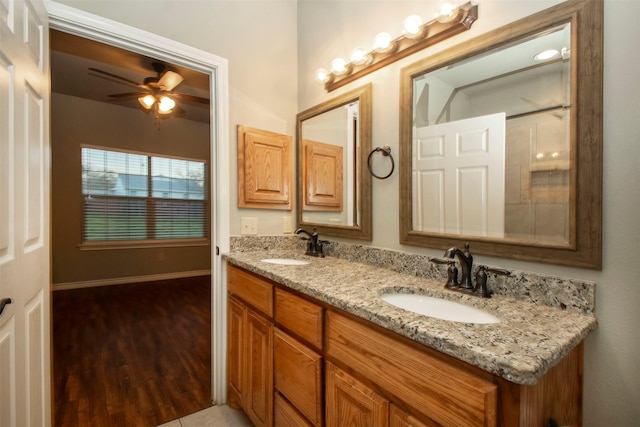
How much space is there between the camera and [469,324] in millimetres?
722

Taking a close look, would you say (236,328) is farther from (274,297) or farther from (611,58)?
(611,58)

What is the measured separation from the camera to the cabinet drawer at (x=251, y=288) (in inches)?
51.6

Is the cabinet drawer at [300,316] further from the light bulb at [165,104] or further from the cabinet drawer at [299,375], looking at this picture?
the light bulb at [165,104]

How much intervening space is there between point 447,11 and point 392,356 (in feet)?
4.20

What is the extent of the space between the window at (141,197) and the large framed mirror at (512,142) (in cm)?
447

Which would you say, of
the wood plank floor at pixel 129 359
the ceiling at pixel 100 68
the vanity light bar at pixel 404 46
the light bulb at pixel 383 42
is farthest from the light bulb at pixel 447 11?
the wood plank floor at pixel 129 359

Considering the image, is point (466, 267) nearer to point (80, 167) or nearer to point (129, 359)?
point (129, 359)

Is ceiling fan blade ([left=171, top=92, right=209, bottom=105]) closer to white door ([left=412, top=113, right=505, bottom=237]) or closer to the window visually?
the window

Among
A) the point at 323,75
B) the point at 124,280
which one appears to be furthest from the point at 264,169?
the point at 124,280

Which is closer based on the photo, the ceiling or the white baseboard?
the ceiling

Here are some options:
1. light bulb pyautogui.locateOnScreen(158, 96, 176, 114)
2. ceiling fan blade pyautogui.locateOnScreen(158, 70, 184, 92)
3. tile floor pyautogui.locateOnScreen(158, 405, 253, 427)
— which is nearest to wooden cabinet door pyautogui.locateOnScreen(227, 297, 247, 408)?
tile floor pyautogui.locateOnScreen(158, 405, 253, 427)

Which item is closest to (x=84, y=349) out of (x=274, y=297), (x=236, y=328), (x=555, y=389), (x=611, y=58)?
(x=236, y=328)

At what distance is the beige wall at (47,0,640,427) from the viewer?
2.61 feet

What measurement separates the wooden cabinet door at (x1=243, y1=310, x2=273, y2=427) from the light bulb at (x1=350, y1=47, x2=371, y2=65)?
1389 millimetres
